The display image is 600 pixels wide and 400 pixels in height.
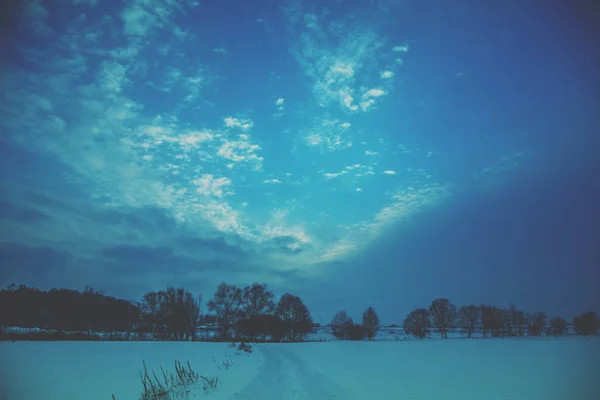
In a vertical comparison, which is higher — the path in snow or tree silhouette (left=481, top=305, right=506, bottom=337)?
the path in snow

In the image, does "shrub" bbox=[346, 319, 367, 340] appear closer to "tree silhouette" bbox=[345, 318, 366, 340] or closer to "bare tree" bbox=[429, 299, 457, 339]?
"tree silhouette" bbox=[345, 318, 366, 340]

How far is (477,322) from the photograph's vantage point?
16300 centimetres

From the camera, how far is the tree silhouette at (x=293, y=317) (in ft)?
390

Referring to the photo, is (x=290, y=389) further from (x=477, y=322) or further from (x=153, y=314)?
Result: (x=477, y=322)

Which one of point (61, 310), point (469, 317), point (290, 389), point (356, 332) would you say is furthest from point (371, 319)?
point (290, 389)

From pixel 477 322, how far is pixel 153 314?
153 meters

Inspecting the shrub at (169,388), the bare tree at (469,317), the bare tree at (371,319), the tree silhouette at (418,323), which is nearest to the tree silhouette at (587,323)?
the bare tree at (469,317)

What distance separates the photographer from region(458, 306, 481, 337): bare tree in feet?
527

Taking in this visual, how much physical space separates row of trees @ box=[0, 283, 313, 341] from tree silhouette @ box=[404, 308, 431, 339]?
67.5 meters

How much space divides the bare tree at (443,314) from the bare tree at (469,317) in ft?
15.9

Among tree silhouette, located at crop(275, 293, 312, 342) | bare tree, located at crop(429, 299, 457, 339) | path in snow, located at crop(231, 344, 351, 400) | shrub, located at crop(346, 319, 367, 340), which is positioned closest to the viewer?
path in snow, located at crop(231, 344, 351, 400)

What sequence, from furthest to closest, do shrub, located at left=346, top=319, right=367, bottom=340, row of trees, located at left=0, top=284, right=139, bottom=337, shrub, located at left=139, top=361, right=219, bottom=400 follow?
shrub, located at left=346, top=319, right=367, bottom=340
row of trees, located at left=0, top=284, right=139, bottom=337
shrub, located at left=139, top=361, right=219, bottom=400

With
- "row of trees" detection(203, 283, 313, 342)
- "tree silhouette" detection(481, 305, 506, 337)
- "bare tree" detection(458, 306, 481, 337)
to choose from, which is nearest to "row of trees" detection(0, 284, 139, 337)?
"row of trees" detection(203, 283, 313, 342)

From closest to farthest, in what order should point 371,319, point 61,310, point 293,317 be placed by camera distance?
point 61,310 < point 293,317 < point 371,319
